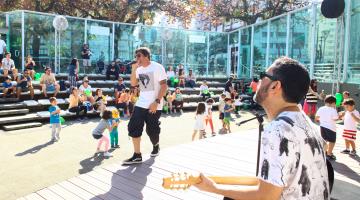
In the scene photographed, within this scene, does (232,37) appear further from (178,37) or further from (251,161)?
(251,161)

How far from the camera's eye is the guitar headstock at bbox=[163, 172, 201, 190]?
1.76 meters

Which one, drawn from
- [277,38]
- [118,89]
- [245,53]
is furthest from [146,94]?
[245,53]

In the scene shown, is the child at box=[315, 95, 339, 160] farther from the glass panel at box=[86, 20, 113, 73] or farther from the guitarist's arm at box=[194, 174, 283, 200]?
the glass panel at box=[86, 20, 113, 73]

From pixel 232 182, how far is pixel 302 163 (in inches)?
23.7

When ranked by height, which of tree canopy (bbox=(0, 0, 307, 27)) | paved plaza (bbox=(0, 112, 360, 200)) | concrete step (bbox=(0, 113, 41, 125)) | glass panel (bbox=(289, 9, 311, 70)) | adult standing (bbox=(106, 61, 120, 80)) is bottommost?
paved plaza (bbox=(0, 112, 360, 200))

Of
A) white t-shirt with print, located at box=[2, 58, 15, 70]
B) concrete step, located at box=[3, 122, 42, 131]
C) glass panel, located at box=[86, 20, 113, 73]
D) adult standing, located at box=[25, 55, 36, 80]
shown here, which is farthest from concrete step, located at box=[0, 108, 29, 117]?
glass panel, located at box=[86, 20, 113, 73]

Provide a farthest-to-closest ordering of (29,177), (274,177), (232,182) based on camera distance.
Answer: (29,177), (232,182), (274,177)

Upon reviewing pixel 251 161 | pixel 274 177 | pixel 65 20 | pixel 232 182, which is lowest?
pixel 251 161

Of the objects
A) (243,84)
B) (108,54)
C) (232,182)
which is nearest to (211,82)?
(243,84)

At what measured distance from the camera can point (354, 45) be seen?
45.1 ft

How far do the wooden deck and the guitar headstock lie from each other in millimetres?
1771

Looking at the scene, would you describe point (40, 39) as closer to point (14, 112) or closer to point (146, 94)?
point (14, 112)

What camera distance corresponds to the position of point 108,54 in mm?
18453

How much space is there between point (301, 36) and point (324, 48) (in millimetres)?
1969
